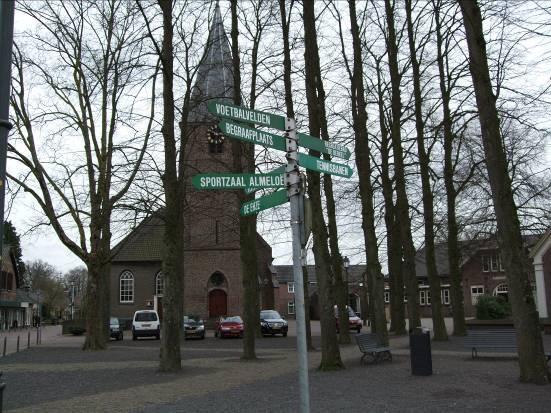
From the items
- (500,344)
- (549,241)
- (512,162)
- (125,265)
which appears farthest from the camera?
(125,265)

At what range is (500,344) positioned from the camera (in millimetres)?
15078

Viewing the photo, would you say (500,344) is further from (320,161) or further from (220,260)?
(220,260)

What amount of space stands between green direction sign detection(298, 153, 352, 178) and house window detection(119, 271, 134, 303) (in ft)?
165

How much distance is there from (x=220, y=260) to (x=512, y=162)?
28.8 metres

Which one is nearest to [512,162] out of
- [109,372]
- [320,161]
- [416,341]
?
[416,341]

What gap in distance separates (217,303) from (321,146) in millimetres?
44743

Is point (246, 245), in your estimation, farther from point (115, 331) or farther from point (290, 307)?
point (290, 307)

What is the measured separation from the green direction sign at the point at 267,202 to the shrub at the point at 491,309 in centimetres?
3176

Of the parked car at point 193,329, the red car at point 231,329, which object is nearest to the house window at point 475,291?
the red car at point 231,329

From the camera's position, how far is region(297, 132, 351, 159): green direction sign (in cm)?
601

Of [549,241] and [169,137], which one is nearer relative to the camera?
[169,137]

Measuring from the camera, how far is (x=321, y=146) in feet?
20.5

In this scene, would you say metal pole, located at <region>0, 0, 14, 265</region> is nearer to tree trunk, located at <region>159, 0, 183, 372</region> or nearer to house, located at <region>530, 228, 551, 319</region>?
tree trunk, located at <region>159, 0, 183, 372</region>

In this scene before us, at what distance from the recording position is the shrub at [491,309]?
34.7m
